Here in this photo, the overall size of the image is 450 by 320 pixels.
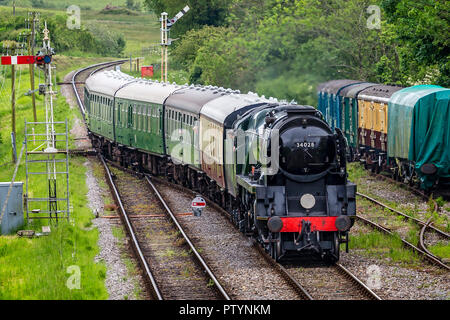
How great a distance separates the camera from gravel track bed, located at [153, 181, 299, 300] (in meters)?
14.5

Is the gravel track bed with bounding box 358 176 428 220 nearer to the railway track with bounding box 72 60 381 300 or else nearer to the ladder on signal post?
the railway track with bounding box 72 60 381 300

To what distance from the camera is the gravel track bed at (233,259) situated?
14453mm

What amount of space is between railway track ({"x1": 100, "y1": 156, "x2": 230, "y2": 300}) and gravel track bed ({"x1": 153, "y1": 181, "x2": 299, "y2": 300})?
267 mm

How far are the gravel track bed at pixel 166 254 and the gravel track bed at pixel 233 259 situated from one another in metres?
0.36

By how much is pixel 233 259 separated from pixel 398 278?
12.0ft

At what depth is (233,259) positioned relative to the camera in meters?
17.2

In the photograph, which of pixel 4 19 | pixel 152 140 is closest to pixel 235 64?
pixel 152 140

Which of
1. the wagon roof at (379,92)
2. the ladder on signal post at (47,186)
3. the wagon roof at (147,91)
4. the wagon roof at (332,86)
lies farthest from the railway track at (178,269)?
the wagon roof at (332,86)

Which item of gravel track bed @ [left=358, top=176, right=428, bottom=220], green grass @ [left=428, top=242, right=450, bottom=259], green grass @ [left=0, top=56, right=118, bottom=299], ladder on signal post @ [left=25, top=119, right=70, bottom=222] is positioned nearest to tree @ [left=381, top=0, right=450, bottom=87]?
gravel track bed @ [left=358, top=176, right=428, bottom=220]

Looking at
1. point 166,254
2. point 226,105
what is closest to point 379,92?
point 226,105

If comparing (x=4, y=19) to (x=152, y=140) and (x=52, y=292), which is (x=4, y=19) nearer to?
(x=152, y=140)

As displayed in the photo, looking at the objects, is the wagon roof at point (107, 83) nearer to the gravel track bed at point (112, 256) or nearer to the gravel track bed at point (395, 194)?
the gravel track bed at point (112, 256)

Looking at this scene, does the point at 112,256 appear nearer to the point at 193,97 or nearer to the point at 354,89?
the point at 193,97
